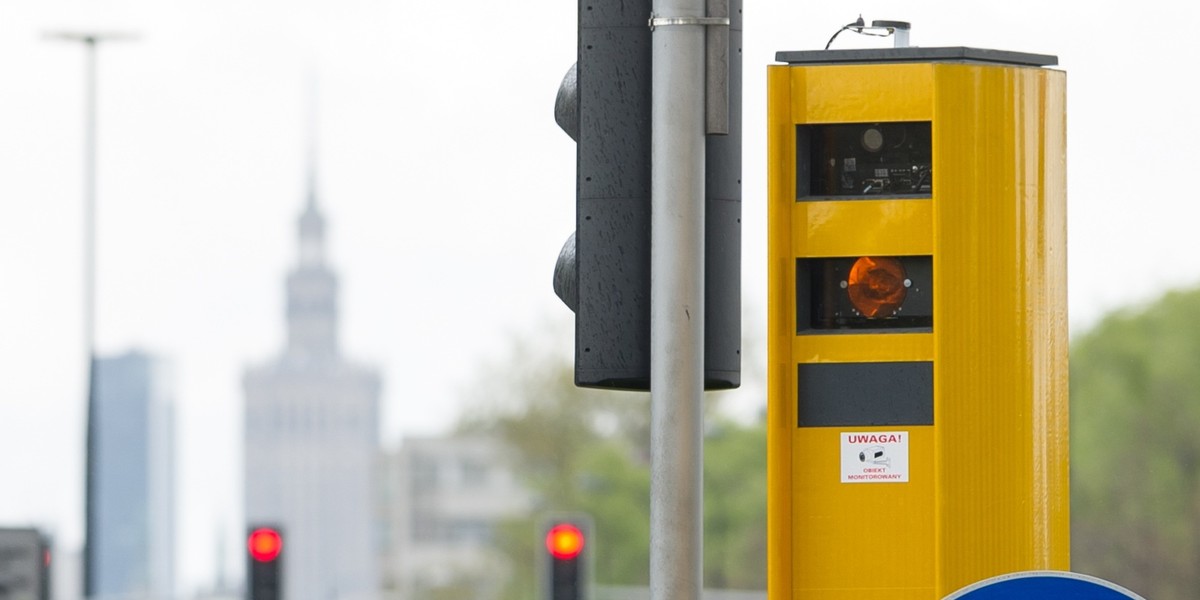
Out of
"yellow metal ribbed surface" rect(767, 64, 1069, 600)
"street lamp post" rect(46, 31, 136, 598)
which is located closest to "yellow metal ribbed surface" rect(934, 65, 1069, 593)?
"yellow metal ribbed surface" rect(767, 64, 1069, 600)

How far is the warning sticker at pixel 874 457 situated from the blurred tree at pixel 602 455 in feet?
198

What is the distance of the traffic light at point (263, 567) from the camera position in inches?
620

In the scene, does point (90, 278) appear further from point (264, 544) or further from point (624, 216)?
point (624, 216)

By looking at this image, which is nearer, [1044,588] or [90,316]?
[1044,588]

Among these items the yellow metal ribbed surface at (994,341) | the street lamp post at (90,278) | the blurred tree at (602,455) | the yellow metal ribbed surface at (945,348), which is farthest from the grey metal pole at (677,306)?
the blurred tree at (602,455)

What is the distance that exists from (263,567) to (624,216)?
11179mm

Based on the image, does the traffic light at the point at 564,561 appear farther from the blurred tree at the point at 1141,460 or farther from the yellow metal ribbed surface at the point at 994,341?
the blurred tree at the point at 1141,460

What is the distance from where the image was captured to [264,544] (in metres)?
15.9

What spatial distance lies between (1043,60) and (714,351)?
153 cm

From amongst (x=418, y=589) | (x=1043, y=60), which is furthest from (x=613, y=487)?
(x=1043, y=60)

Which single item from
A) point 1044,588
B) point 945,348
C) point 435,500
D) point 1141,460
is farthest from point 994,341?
point 435,500

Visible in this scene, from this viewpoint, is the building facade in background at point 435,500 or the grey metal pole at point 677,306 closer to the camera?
the grey metal pole at point 677,306

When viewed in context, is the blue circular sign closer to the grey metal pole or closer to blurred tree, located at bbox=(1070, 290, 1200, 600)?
the grey metal pole

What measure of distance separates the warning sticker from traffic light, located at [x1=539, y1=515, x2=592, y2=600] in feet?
31.2
